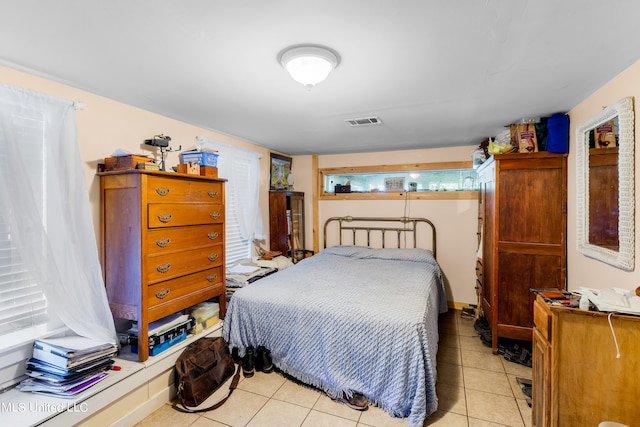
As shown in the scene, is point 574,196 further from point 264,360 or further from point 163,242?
point 163,242

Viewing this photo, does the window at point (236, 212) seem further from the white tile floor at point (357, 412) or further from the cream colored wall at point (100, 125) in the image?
the white tile floor at point (357, 412)

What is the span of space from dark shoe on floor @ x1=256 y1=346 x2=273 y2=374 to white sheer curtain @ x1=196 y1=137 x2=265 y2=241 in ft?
5.25

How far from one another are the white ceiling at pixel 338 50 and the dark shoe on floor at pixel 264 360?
2.10 metres

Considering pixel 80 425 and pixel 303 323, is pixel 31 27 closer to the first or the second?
pixel 80 425

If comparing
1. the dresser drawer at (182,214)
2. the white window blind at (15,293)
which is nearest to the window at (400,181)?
the dresser drawer at (182,214)

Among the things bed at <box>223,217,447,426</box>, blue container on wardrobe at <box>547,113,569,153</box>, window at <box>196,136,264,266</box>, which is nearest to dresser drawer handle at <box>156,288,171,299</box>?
bed at <box>223,217,447,426</box>

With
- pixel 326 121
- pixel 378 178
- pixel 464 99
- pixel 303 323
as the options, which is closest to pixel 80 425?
pixel 303 323

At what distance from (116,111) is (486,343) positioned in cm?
411

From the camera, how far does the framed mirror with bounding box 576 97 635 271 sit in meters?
1.81

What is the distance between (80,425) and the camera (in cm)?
170

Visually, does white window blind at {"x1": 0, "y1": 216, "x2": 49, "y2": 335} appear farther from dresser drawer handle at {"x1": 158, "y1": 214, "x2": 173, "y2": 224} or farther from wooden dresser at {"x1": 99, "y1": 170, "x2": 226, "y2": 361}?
dresser drawer handle at {"x1": 158, "y1": 214, "x2": 173, "y2": 224}

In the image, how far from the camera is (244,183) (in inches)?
153

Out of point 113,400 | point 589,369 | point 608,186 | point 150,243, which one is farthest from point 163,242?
point 608,186

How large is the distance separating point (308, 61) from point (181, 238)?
64.9 inches
